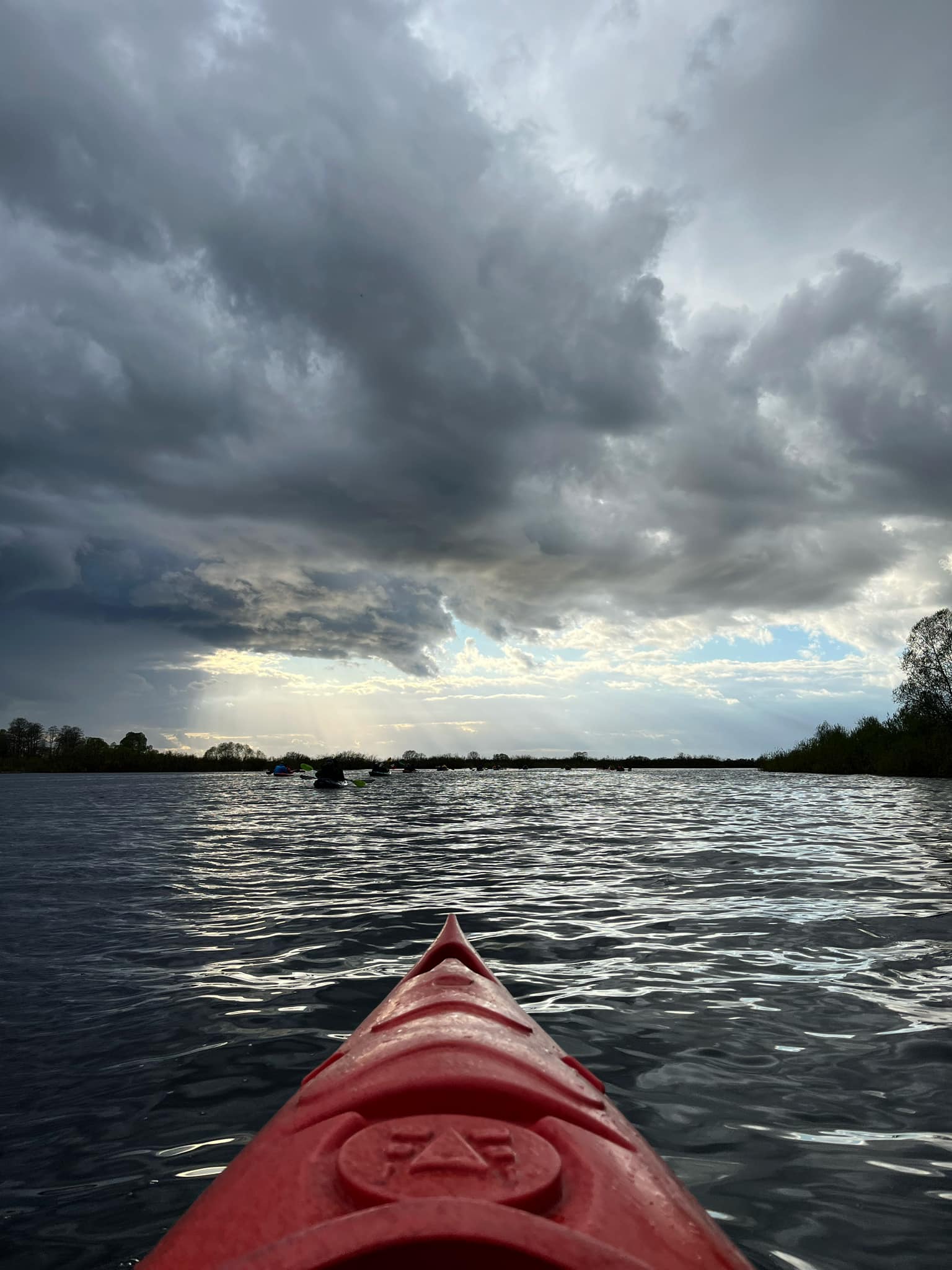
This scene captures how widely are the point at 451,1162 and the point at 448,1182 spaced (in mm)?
56

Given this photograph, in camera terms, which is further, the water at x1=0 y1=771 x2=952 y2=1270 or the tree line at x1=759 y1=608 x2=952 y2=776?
the tree line at x1=759 y1=608 x2=952 y2=776

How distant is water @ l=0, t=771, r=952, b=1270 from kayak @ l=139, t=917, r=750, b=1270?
105 centimetres

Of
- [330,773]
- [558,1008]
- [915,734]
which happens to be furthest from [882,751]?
[558,1008]

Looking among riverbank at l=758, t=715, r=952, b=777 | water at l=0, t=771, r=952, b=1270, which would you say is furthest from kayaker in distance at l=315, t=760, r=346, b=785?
riverbank at l=758, t=715, r=952, b=777

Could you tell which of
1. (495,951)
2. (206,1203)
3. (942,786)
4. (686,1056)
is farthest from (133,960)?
(942,786)

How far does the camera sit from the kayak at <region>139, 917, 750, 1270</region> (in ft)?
4.75

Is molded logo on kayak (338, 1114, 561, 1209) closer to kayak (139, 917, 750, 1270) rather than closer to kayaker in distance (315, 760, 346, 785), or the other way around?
kayak (139, 917, 750, 1270)

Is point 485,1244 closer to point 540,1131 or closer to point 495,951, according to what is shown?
point 540,1131

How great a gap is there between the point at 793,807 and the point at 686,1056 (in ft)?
68.1

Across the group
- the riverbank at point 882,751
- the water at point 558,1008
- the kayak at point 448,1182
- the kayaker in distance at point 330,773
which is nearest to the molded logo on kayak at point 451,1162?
the kayak at point 448,1182

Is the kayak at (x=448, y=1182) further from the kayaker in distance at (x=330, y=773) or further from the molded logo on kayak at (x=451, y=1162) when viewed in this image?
the kayaker in distance at (x=330, y=773)

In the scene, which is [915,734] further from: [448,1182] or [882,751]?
[448,1182]

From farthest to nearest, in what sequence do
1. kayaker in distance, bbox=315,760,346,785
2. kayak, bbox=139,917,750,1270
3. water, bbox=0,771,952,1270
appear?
kayaker in distance, bbox=315,760,346,785
water, bbox=0,771,952,1270
kayak, bbox=139,917,750,1270

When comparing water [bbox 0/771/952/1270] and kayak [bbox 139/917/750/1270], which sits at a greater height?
kayak [bbox 139/917/750/1270]
